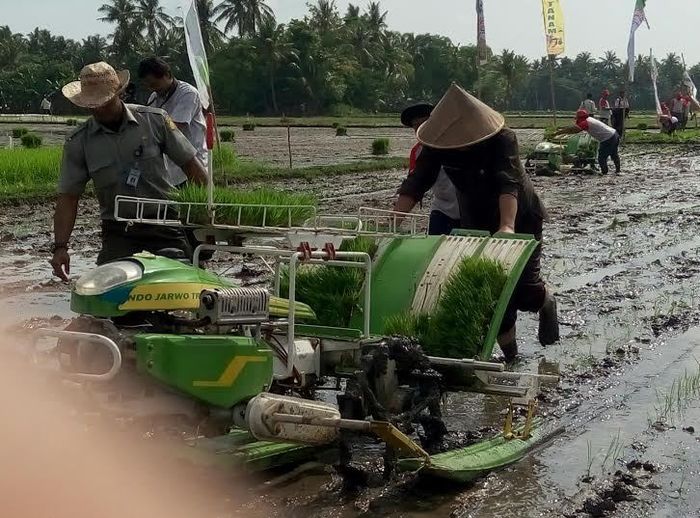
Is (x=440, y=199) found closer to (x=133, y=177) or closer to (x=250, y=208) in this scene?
(x=133, y=177)

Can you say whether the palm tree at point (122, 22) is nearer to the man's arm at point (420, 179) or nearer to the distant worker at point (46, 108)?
the distant worker at point (46, 108)

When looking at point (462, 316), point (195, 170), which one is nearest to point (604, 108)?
point (195, 170)

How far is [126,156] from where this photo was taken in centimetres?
491

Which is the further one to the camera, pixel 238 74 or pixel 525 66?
pixel 525 66

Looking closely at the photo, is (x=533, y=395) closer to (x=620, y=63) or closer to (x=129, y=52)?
(x=129, y=52)

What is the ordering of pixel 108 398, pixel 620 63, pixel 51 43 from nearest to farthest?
pixel 108 398, pixel 51 43, pixel 620 63

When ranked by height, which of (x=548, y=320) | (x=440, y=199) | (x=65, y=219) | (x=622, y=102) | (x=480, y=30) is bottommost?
(x=548, y=320)

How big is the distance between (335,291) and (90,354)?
183cm

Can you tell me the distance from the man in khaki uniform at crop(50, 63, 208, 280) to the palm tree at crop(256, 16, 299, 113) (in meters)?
59.8

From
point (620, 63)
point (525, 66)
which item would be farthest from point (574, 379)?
point (620, 63)

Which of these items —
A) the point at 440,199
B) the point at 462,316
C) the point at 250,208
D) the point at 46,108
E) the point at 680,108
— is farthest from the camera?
the point at 46,108

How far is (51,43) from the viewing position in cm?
9056

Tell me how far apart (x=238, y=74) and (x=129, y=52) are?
28.7ft

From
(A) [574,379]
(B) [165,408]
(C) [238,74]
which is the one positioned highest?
(C) [238,74]
